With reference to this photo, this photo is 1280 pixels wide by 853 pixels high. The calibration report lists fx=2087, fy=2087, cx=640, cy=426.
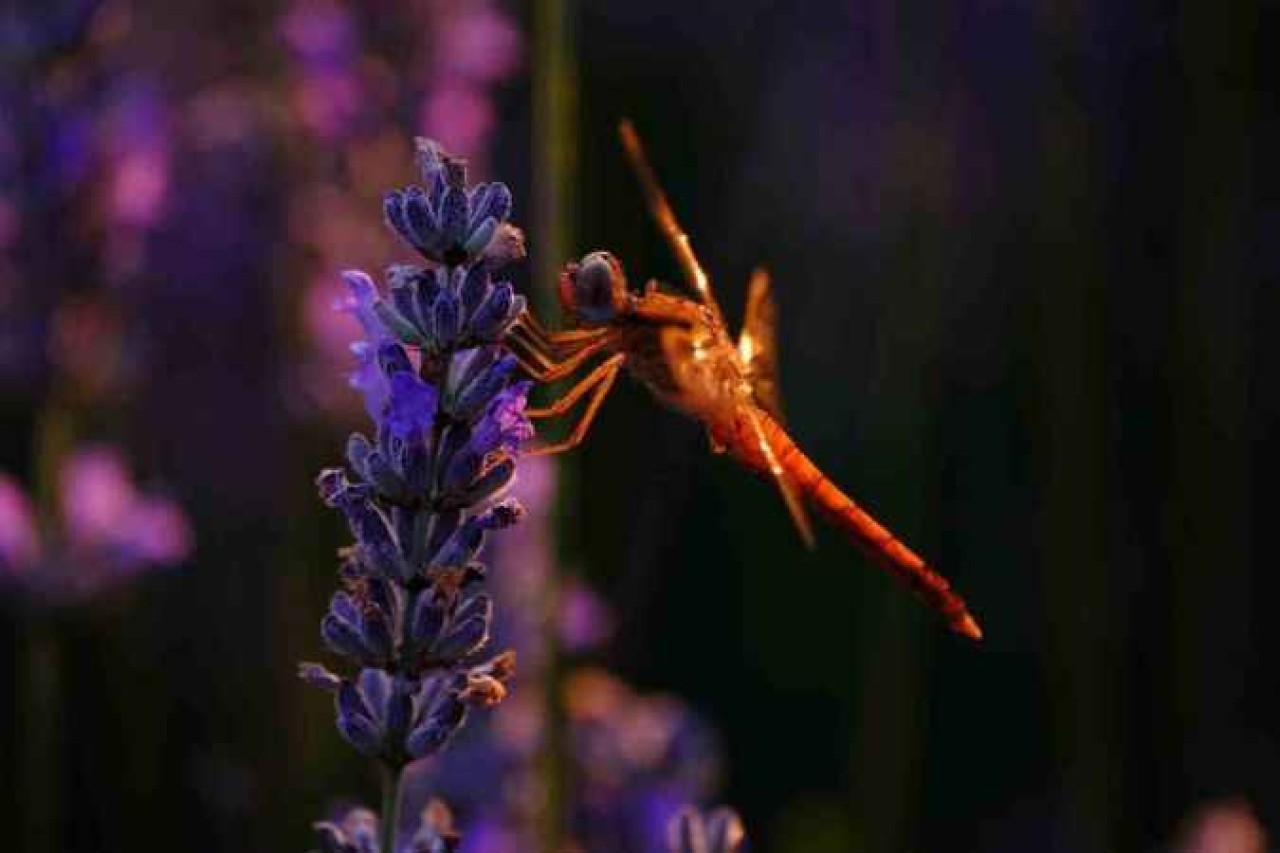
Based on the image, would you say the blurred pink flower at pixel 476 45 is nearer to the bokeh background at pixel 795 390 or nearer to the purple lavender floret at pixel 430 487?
the bokeh background at pixel 795 390

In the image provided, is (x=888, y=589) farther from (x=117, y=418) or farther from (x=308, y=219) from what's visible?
(x=117, y=418)

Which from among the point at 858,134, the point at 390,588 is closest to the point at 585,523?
the point at 858,134

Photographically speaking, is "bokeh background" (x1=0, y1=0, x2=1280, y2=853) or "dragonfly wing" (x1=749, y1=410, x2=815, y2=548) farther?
"bokeh background" (x1=0, y1=0, x2=1280, y2=853)

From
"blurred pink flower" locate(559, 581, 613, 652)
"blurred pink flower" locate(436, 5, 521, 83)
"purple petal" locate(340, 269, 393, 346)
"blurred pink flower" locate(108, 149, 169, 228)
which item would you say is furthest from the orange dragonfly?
"blurred pink flower" locate(436, 5, 521, 83)

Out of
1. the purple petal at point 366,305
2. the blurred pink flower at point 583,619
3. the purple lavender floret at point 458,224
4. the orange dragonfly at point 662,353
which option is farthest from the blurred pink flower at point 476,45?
the purple lavender floret at point 458,224

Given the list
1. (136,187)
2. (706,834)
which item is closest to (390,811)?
(706,834)

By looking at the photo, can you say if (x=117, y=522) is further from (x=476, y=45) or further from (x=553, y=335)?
(x=553, y=335)

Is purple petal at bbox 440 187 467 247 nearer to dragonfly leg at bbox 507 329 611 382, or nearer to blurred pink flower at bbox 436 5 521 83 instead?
dragonfly leg at bbox 507 329 611 382
